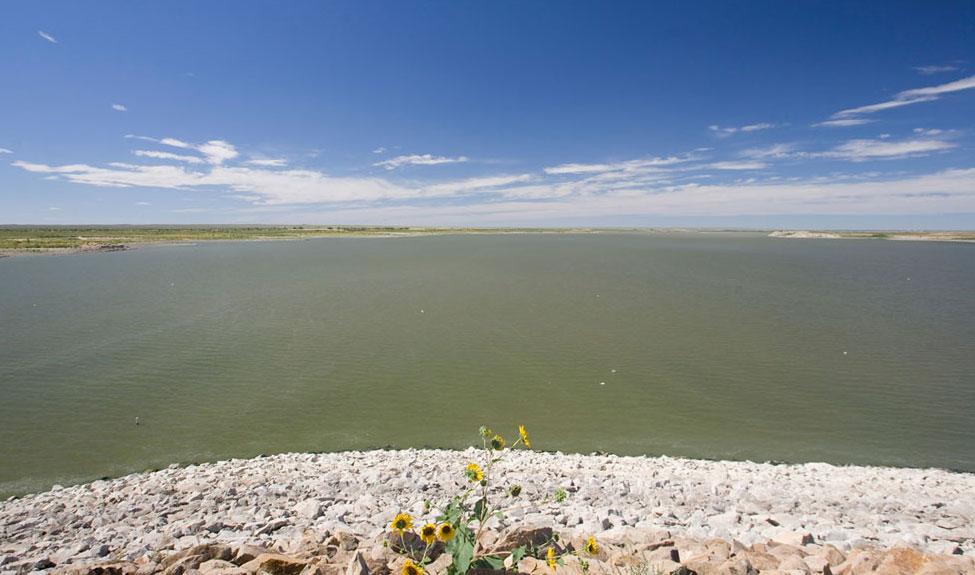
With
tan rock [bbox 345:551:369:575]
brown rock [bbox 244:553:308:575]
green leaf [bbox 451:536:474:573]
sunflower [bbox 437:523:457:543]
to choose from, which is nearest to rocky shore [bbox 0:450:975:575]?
brown rock [bbox 244:553:308:575]

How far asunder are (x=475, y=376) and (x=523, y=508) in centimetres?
879

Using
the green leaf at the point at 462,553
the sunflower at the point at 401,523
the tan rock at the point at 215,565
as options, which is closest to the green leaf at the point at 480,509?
the green leaf at the point at 462,553

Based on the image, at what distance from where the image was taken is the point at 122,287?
37625 millimetres

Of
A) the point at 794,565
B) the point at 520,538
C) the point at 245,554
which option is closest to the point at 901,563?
the point at 794,565

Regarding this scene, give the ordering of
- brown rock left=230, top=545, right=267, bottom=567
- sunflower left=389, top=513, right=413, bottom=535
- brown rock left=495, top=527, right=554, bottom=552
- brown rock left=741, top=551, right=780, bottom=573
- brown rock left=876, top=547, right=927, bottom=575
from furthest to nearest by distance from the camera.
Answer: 1. brown rock left=230, top=545, right=267, bottom=567
2. brown rock left=495, top=527, right=554, bottom=552
3. brown rock left=741, top=551, right=780, bottom=573
4. brown rock left=876, top=547, right=927, bottom=575
5. sunflower left=389, top=513, right=413, bottom=535

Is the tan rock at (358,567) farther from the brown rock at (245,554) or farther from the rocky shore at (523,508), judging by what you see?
the brown rock at (245,554)

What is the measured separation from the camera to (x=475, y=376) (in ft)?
52.5

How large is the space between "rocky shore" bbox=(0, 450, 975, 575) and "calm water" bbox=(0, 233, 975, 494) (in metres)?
1.44

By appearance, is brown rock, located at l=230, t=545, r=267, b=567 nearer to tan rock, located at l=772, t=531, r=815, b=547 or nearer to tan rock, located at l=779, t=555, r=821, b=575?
tan rock, located at l=779, t=555, r=821, b=575

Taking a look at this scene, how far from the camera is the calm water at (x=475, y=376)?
11.5m

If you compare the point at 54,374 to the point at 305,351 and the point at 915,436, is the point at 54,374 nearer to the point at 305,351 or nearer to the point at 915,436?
the point at 305,351

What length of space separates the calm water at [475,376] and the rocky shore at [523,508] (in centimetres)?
144

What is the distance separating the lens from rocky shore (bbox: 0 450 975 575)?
19.7ft

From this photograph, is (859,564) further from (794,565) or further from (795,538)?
(795,538)
